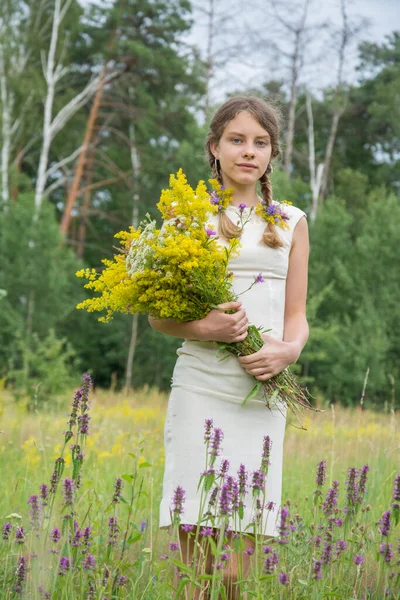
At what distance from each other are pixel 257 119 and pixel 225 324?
852mm

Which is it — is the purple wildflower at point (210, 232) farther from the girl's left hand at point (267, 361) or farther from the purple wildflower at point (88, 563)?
the purple wildflower at point (88, 563)

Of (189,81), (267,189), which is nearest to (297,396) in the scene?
(267,189)

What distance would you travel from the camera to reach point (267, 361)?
262 centimetres

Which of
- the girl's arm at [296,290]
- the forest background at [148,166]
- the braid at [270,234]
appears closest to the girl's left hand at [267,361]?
the girl's arm at [296,290]

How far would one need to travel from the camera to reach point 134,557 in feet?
12.6

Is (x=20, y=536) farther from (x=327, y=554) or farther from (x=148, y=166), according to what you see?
(x=148, y=166)

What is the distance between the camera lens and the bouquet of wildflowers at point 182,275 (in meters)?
2.55

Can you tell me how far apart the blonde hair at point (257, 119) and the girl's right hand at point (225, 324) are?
0.35 meters

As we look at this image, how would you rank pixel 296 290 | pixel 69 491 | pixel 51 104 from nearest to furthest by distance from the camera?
pixel 69 491 → pixel 296 290 → pixel 51 104

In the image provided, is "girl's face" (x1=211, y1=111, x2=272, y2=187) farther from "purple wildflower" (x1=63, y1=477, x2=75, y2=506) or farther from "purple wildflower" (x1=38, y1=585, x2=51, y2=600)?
"purple wildflower" (x1=38, y1=585, x2=51, y2=600)

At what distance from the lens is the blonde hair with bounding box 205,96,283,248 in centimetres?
286

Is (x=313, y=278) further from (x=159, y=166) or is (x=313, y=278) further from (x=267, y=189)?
(x=267, y=189)

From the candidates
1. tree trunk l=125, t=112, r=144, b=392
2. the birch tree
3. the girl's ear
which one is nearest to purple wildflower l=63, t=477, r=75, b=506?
the girl's ear

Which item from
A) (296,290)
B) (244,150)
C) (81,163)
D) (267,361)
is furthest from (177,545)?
(81,163)
